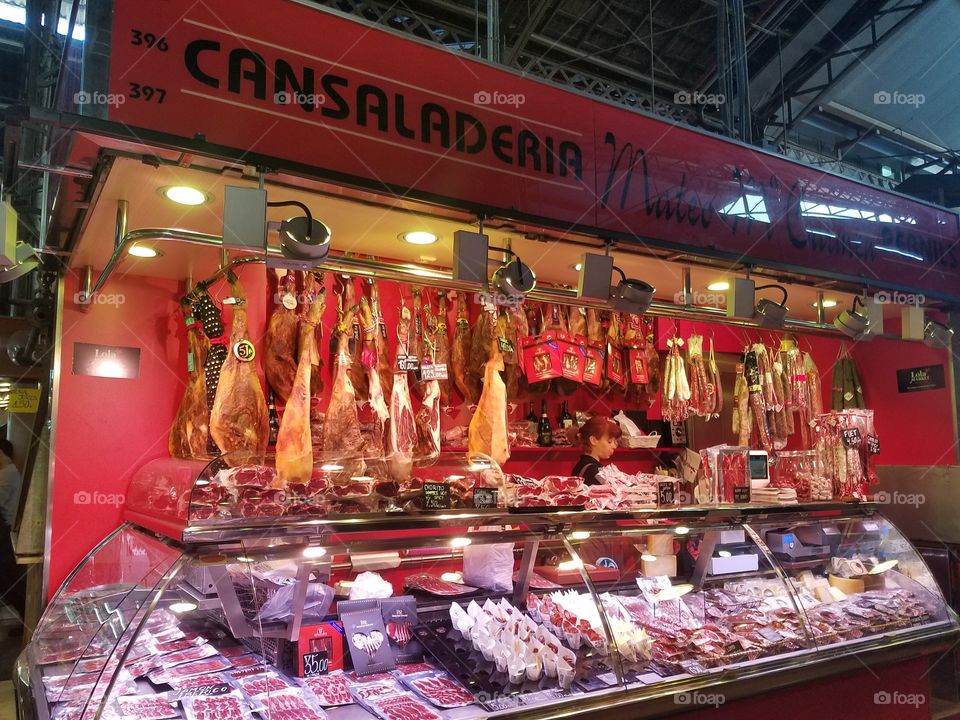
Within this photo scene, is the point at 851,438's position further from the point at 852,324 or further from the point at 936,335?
the point at 936,335

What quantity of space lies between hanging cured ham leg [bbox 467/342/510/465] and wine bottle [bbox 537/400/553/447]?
6.39 ft

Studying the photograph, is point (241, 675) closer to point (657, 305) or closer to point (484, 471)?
point (484, 471)

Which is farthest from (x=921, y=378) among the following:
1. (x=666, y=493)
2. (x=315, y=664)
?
(x=315, y=664)

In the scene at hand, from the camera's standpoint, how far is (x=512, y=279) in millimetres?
3666

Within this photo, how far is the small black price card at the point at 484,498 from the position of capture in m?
3.31

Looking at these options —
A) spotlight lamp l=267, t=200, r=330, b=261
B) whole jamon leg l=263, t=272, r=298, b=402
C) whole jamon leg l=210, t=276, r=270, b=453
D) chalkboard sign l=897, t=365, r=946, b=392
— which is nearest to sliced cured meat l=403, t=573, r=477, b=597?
whole jamon leg l=210, t=276, r=270, b=453

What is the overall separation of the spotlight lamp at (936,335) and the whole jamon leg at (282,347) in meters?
5.16

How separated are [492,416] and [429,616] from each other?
1698mm

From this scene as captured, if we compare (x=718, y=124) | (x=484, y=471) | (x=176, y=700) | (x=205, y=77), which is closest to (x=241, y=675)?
(x=176, y=700)

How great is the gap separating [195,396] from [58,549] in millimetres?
1192

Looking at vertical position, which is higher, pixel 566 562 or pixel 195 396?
pixel 195 396

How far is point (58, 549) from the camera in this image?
169 inches

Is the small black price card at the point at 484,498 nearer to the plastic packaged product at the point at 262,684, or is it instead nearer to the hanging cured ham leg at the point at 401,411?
the plastic packaged product at the point at 262,684

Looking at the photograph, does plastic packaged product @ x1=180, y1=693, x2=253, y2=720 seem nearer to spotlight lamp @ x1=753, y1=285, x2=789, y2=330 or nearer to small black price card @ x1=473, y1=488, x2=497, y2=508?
small black price card @ x1=473, y1=488, x2=497, y2=508
